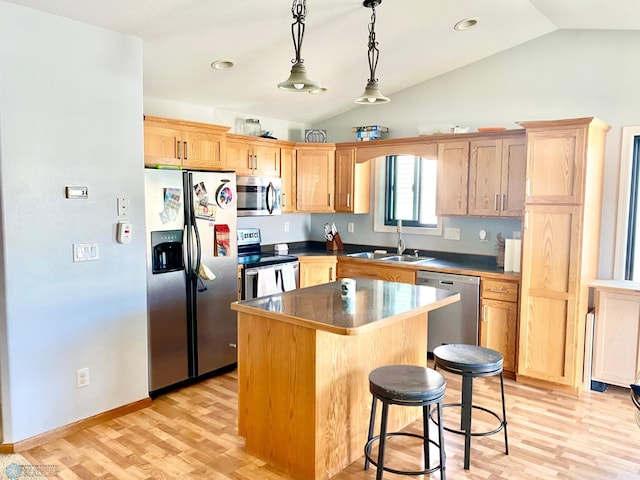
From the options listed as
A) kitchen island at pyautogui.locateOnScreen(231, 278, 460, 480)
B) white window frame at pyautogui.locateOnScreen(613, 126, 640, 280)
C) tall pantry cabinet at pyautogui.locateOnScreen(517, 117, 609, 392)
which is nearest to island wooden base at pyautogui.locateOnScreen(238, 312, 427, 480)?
kitchen island at pyautogui.locateOnScreen(231, 278, 460, 480)

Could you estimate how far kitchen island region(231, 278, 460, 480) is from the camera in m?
2.43

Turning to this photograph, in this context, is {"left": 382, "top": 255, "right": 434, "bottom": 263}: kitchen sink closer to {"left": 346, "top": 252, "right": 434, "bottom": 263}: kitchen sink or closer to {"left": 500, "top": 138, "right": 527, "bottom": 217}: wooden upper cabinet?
{"left": 346, "top": 252, "right": 434, "bottom": 263}: kitchen sink

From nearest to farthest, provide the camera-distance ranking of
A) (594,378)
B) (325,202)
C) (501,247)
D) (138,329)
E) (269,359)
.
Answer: (269,359) < (138,329) < (594,378) < (501,247) < (325,202)

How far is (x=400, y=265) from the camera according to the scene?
454 cm

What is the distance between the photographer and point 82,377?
309 centimetres

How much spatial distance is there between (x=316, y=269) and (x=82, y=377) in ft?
8.12

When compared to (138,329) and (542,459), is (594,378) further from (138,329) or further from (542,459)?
(138,329)

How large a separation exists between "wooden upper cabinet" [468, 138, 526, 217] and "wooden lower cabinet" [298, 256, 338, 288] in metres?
1.51

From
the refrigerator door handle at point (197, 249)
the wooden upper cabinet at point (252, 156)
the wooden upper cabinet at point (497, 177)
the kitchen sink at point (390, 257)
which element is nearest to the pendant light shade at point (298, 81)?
the refrigerator door handle at point (197, 249)

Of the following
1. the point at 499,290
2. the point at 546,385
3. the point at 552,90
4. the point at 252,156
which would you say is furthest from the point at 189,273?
the point at 552,90

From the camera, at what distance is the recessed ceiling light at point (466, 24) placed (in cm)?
369

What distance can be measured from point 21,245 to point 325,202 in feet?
10.3

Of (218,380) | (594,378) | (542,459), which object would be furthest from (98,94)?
(594,378)

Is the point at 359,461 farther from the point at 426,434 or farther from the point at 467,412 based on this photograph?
the point at 467,412
